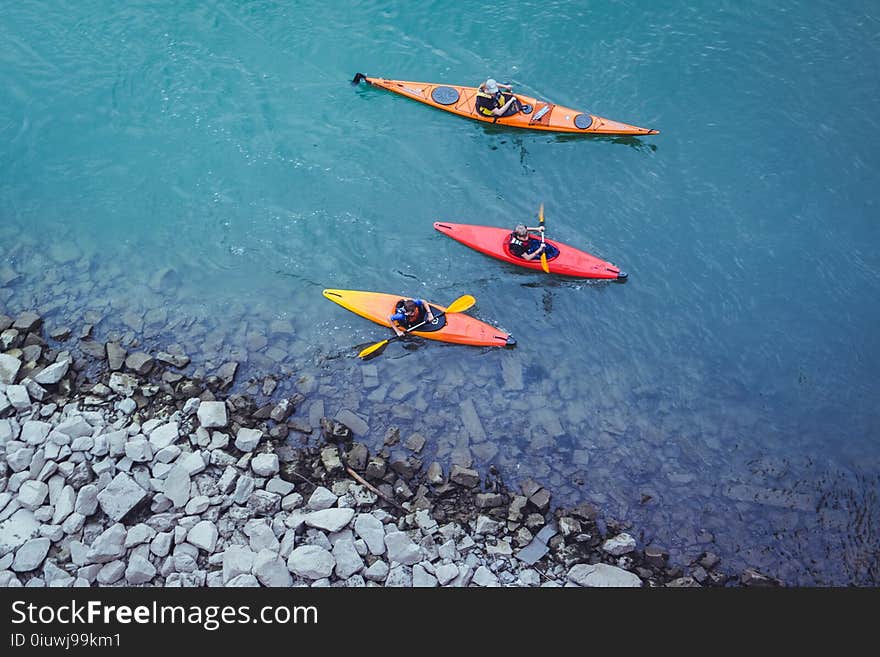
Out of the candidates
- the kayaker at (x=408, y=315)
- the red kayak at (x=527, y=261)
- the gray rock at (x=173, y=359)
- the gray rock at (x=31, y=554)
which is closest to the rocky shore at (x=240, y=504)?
the gray rock at (x=31, y=554)

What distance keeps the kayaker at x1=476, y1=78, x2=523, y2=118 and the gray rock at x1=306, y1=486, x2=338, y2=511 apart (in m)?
10.3

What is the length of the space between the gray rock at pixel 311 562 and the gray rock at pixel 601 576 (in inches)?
145

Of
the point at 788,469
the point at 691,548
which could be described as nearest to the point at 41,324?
the point at 691,548

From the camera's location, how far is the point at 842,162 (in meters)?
16.5

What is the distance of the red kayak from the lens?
48.1 feet

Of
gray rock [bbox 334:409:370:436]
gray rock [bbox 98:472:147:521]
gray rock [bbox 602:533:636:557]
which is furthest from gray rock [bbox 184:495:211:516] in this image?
gray rock [bbox 602:533:636:557]

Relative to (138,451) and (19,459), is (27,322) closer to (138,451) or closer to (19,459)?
(19,459)

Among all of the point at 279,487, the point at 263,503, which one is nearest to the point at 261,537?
the point at 263,503

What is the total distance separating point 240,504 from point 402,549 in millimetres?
2657

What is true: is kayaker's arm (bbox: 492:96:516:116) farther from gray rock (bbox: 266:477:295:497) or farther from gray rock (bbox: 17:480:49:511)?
gray rock (bbox: 17:480:49:511)

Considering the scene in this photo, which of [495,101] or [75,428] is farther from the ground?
[495,101]

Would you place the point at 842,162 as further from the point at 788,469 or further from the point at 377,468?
the point at 377,468

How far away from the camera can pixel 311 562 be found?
32.6 feet

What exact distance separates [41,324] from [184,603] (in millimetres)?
7047
